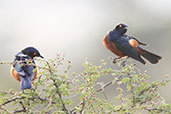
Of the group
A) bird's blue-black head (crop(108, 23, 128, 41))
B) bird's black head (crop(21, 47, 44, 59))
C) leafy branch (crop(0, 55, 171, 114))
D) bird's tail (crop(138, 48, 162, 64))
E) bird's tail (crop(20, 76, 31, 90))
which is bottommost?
→ leafy branch (crop(0, 55, 171, 114))

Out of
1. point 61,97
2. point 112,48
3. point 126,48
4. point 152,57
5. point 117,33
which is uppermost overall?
point 117,33

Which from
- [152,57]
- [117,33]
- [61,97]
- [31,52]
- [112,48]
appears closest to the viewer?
[61,97]

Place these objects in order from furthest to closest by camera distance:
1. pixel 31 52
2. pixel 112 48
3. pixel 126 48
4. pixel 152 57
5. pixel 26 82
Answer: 1. pixel 112 48
2. pixel 126 48
3. pixel 152 57
4. pixel 31 52
5. pixel 26 82

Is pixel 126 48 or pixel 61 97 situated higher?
pixel 126 48

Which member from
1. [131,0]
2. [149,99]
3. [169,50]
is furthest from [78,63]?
[149,99]

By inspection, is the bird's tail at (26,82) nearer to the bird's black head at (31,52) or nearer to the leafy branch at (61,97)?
the leafy branch at (61,97)

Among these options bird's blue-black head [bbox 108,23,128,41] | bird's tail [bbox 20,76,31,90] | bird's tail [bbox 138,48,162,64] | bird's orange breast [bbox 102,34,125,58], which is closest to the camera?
bird's tail [bbox 20,76,31,90]

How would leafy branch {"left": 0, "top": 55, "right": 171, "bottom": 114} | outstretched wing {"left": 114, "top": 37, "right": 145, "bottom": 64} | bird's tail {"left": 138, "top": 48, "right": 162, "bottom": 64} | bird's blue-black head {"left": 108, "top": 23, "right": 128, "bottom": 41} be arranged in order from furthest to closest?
bird's blue-black head {"left": 108, "top": 23, "right": 128, "bottom": 41} < outstretched wing {"left": 114, "top": 37, "right": 145, "bottom": 64} < bird's tail {"left": 138, "top": 48, "right": 162, "bottom": 64} < leafy branch {"left": 0, "top": 55, "right": 171, "bottom": 114}

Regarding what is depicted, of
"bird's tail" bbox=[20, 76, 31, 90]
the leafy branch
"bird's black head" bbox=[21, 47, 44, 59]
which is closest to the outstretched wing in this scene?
"bird's black head" bbox=[21, 47, 44, 59]

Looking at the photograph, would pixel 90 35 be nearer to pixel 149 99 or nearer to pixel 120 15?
pixel 120 15

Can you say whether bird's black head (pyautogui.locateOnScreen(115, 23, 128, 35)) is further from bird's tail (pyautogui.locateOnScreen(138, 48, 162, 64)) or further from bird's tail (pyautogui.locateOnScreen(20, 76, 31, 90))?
bird's tail (pyautogui.locateOnScreen(20, 76, 31, 90))

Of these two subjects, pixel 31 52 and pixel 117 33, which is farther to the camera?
pixel 117 33

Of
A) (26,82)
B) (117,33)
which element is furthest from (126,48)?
(26,82)

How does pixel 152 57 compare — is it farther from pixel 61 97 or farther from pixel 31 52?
pixel 61 97
